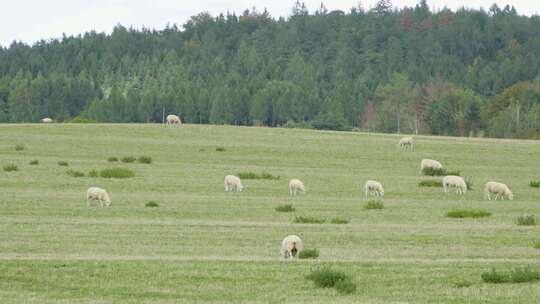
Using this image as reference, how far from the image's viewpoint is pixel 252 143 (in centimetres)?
6912

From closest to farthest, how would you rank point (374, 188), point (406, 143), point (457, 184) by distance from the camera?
point (374, 188) → point (457, 184) → point (406, 143)

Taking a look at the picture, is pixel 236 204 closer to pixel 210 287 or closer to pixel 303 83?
pixel 210 287

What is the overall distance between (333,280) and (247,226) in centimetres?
1230

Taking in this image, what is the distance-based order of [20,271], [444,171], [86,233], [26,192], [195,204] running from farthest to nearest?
[444,171] < [26,192] < [195,204] < [86,233] < [20,271]

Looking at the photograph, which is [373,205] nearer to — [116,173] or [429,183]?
[429,183]

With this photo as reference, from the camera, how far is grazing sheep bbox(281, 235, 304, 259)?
2308cm

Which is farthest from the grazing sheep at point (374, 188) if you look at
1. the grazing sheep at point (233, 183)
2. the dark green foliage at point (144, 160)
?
the dark green foliage at point (144, 160)

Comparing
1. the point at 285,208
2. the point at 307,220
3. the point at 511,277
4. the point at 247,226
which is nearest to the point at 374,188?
the point at 285,208

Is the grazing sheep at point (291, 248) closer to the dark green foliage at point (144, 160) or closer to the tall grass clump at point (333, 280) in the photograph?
the tall grass clump at point (333, 280)

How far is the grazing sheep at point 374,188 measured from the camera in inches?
1697

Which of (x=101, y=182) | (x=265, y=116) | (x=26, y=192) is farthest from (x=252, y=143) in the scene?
(x=265, y=116)

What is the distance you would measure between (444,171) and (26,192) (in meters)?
21.5

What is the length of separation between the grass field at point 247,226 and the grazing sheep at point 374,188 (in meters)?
0.60

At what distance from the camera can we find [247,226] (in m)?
30.7
